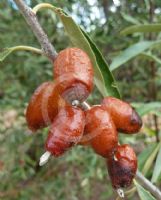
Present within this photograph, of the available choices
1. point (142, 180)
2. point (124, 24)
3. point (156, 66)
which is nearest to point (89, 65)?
point (142, 180)

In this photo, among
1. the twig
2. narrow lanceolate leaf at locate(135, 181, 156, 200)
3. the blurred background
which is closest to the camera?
the twig

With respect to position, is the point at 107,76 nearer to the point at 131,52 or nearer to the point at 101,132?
the point at 101,132

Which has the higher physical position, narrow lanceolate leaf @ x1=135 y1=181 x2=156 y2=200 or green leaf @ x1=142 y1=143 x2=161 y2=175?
narrow lanceolate leaf @ x1=135 y1=181 x2=156 y2=200

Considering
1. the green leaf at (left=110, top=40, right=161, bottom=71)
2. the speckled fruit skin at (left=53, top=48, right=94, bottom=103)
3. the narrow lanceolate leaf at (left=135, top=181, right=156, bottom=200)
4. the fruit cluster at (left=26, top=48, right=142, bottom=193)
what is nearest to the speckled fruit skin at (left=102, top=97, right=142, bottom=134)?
the fruit cluster at (left=26, top=48, right=142, bottom=193)

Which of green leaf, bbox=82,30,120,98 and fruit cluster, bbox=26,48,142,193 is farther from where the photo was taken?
green leaf, bbox=82,30,120,98

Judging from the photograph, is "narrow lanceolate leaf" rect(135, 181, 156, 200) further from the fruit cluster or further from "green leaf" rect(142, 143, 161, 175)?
"green leaf" rect(142, 143, 161, 175)

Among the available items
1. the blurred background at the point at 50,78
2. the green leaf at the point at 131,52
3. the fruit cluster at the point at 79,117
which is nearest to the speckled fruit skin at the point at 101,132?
the fruit cluster at the point at 79,117
